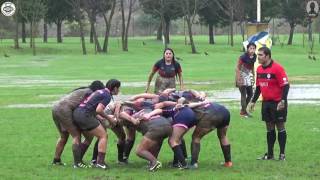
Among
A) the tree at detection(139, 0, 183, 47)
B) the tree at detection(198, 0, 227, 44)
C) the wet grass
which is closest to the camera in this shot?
the wet grass

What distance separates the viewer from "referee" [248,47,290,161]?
11.6 metres

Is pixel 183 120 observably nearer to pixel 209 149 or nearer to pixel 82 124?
pixel 82 124

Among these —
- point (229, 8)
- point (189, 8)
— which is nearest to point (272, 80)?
point (189, 8)

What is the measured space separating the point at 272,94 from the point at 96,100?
306cm

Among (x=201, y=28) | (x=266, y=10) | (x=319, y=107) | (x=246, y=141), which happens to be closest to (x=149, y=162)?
(x=246, y=141)

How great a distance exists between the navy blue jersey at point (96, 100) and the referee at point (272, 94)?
2698mm

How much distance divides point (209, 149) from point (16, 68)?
36.2 metres

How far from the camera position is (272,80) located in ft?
38.5

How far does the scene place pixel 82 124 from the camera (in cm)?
1098

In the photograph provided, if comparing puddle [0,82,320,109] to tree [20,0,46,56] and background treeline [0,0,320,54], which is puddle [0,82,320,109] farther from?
tree [20,0,46,56]

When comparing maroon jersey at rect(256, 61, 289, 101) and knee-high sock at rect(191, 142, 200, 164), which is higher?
maroon jersey at rect(256, 61, 289, 101)

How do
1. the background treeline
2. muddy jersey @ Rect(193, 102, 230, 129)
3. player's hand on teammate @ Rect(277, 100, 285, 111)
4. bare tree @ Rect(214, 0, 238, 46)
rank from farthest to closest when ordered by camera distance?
bare tree @ Rect(214, 0, 238, 46), the background treeline, player's hand on teammate @ Rect(277, 100, 285, 111), muddy jersey @ Rect(193, 102, 230, 129)

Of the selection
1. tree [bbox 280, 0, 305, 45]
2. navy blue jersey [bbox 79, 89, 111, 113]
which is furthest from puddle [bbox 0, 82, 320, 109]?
tree [bbox 280, 0, 305, 45]

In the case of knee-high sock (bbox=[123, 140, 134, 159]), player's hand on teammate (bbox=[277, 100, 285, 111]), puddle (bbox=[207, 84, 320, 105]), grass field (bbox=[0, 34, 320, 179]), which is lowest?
puddle (bbox=[207, 84, 320, 105])
